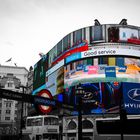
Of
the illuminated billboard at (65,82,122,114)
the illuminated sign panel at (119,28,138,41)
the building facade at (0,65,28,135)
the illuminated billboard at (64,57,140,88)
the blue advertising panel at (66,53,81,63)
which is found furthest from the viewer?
the building facade at (0,65,28,135)

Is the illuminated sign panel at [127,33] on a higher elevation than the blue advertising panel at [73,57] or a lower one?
higher

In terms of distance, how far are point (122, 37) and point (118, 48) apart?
2.33 meters

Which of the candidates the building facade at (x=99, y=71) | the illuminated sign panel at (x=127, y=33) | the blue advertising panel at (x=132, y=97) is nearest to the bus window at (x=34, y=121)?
the building facade at (x=99, y=71)

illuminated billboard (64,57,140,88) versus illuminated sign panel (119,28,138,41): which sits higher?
illuminated sign panel (119,28,138,41)

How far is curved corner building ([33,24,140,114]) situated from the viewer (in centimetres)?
4850

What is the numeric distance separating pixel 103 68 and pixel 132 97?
22.9 feet

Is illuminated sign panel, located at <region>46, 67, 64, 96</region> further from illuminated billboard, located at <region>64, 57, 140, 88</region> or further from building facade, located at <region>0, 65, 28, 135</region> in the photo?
building facade, located at <region>0, 65, 28, 135</region>

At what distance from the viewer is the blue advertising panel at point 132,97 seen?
4784cm

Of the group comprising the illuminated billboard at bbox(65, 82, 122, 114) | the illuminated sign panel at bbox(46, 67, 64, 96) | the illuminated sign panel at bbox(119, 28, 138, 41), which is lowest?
the illuminated billboard at bbox(65, 82, 122, 114)

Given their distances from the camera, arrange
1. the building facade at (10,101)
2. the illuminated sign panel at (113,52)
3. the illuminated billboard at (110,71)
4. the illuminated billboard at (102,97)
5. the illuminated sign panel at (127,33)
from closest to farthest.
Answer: the illuminated billboard at (102,97)
the illuminated billboard at (110,71)
the illuminated sign panel at (113,52)
the illuminated sign panel at (127,33)
the building facade at (10,101)

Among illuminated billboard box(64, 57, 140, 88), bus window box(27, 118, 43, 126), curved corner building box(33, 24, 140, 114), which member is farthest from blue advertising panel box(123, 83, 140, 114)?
bus window box(27, 118, 43, 126)

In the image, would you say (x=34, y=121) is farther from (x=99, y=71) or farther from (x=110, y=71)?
(x=110, y=71)

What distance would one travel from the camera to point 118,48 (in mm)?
50281

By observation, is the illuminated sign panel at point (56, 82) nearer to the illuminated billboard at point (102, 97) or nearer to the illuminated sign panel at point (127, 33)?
the illuminated billboard at point (102, 97)
